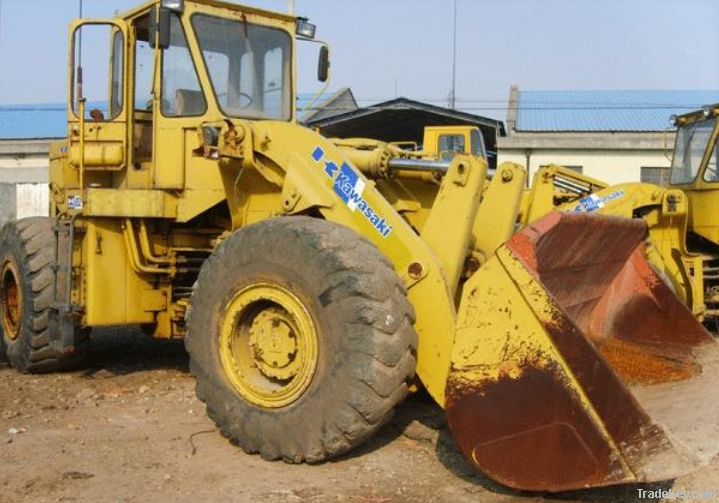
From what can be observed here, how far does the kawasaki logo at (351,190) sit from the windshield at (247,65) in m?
1.61

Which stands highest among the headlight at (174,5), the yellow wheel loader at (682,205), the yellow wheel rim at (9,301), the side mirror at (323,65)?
the headlight at (174,5)

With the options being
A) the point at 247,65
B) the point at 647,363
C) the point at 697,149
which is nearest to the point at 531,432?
the point at 647,363

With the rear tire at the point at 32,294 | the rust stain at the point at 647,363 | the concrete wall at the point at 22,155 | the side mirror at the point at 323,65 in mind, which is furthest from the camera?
the concrete wall at the point at 22,155

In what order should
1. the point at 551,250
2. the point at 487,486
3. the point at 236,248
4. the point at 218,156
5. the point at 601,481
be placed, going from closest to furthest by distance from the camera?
the point at 601,481 → the point at 487,486 → the point at 551,250 → the point at 236,248 → the point at 218,156

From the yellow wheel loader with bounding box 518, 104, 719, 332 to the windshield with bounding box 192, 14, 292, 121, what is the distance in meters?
3.34

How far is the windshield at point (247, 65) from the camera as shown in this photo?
6.45m

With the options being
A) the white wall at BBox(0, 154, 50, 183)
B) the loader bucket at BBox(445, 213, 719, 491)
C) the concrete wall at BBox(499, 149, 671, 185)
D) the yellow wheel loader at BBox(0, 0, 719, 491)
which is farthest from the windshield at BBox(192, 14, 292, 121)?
the white wall at BBox(0, 154, 50, 183)

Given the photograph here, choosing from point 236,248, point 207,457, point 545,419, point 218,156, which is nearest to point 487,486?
point 545,419

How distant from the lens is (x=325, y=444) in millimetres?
4441

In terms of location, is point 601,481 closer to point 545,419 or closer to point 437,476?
point 545,419

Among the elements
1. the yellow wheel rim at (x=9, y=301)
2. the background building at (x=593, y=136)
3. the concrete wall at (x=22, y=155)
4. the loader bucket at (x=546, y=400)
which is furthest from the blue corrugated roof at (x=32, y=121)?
the loader bucket at (x=546, y=400)

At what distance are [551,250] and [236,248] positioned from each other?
5.93ft

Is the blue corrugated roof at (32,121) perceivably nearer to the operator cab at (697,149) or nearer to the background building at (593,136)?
the background building at (593,136)

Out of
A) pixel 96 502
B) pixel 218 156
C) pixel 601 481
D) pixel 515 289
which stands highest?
pixel 218 156
